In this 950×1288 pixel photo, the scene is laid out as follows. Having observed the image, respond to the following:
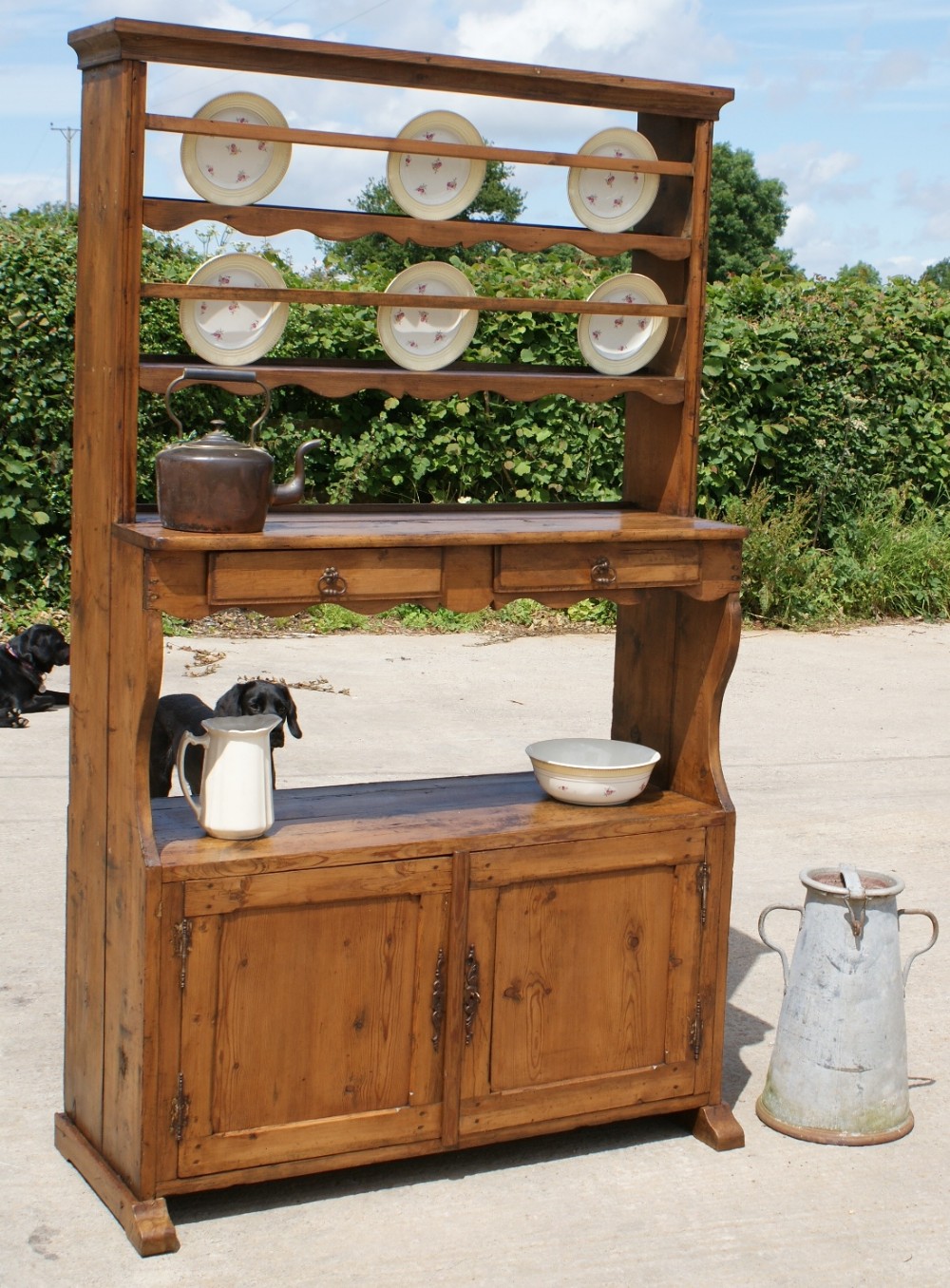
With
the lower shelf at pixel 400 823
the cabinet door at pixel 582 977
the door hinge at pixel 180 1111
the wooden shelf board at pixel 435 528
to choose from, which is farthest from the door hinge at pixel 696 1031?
the door hinge at pixel 180 1111

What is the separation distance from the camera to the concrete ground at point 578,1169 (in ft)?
10.5

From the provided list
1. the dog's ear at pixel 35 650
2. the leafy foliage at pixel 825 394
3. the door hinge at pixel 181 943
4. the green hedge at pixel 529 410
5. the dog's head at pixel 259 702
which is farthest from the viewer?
the leafy foliage at pixel 825 394

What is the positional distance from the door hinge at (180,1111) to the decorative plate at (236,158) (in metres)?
2.01

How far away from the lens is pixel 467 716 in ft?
26.6

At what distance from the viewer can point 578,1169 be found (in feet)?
12.1

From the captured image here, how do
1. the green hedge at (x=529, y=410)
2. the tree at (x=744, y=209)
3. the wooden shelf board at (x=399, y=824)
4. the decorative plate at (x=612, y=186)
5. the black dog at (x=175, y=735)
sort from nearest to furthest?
1. the wooden shelf board at (x=399, y=824)
2. the decorative plate at (x=612, y=186)
3. the black dog at (x=175, y=735)
4. the green hedge at (x=529, y=410)
5. the tree at (x=744, y=209)

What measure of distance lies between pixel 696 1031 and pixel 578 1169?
0.46m

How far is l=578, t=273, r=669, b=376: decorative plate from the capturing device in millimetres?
4059

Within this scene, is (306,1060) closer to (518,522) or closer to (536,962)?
(536,962)

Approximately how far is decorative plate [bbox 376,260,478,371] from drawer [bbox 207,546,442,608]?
0.69 m

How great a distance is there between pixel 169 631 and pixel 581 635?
2.90 metres

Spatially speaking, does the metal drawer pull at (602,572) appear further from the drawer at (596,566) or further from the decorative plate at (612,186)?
the decorative plate at (612,186)

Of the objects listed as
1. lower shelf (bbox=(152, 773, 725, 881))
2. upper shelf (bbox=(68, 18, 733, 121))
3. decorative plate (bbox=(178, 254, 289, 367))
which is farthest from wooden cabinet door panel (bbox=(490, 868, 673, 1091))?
upper shelf (bbox=(68, 18, 733, 121))

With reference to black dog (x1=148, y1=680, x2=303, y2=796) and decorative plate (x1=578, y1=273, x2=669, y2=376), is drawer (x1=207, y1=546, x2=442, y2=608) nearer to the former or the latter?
decorative plate (x1=578, y1=273, x2=669, y2=376)
